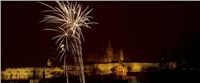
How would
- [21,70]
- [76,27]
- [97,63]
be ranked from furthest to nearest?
[97,63], [21,70], [76,27]

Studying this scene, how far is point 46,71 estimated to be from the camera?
49969 mm

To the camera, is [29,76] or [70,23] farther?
[29,76]

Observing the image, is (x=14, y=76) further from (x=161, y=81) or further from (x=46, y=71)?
(x=161, y=81)

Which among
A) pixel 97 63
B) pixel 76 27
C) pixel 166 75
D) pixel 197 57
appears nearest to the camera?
pixel 76 27

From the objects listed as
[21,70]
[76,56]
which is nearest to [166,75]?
[76,56]

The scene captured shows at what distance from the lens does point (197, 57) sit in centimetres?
2025

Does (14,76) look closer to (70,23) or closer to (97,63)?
(97,63)

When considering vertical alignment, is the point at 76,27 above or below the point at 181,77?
above

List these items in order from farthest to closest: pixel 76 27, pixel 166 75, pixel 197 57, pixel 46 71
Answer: pixel 46 71 < pixel 166 75 < pixel 197 57 < pixel 76 27

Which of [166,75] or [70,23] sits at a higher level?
[70,23]

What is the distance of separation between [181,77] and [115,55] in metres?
37.5

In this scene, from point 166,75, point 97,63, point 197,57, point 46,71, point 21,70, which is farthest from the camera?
point 97,63

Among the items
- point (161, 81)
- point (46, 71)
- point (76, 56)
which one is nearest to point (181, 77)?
point (161, 81)

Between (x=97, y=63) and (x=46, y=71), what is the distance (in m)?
9.23
